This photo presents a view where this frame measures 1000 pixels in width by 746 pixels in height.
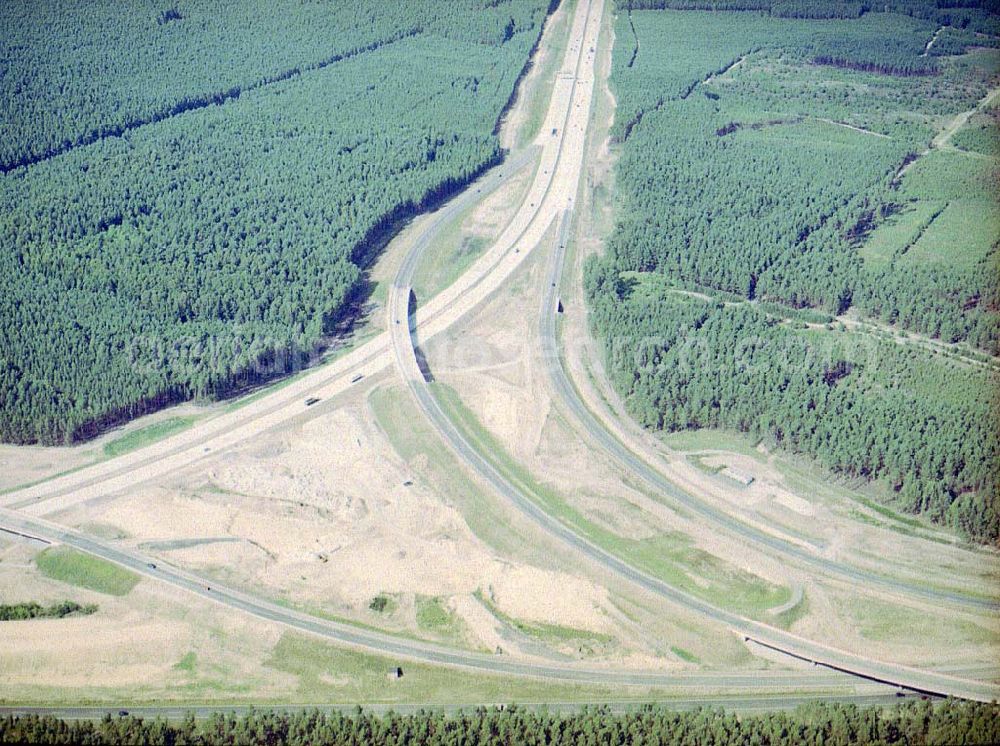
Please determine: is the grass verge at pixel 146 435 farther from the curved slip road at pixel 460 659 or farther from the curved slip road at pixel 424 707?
the curved slip road at pixel 424 707

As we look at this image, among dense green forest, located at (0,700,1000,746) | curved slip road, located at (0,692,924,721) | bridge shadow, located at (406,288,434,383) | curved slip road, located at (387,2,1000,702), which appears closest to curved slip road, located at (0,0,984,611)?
bridge shadow, located at (406,288,434,383)

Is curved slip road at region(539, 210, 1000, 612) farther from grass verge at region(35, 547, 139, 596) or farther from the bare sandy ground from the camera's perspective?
grass verge at region(35, 547, 139, 596)

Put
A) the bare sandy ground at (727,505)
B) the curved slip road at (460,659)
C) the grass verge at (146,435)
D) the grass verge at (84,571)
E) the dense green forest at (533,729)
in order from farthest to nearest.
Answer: the grass verge at (146,435) < the grass verge at (84,571) < the bare sandy ground at (727,505) < the curved slip road at (460,659) < the dense green forest at (533,729)

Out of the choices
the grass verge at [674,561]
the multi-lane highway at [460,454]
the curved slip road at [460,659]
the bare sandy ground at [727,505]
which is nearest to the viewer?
the curved slip road at [460,659]

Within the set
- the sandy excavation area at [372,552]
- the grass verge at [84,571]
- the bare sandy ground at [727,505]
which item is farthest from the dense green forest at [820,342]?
the grass verge at [84,571]

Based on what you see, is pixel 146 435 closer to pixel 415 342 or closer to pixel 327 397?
pixel 327 397

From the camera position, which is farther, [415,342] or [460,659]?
[415,342]

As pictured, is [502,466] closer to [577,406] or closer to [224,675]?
[577,406]

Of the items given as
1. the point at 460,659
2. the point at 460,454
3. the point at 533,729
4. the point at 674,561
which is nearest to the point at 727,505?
the point at 674,561
